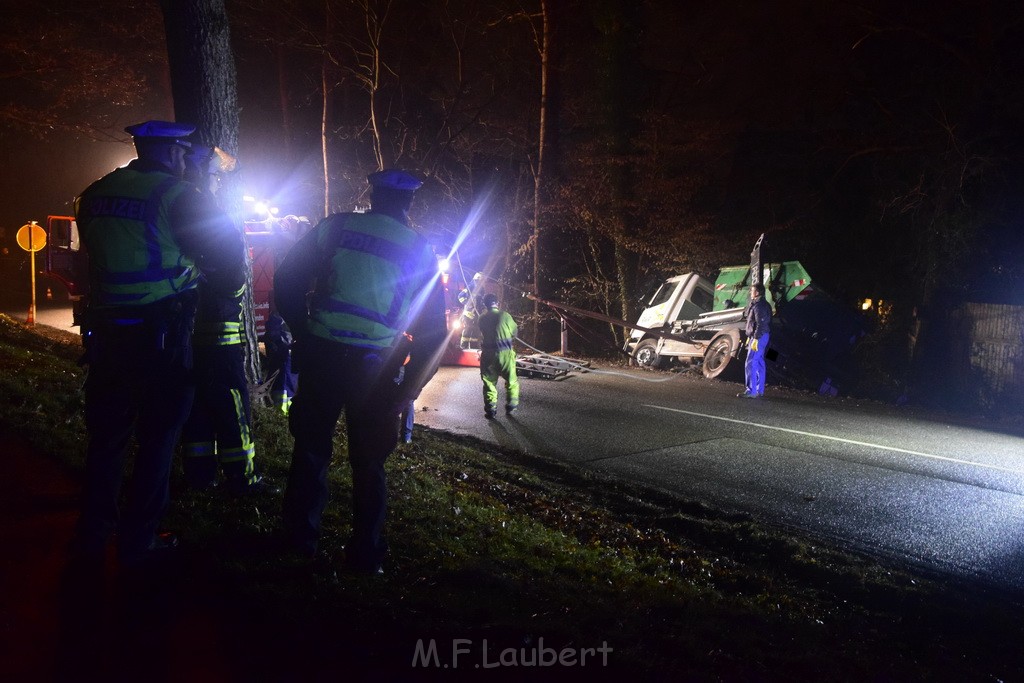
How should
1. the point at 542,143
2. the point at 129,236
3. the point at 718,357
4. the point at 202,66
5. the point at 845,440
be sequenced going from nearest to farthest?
the point at 129,236 → the point at 202,66 → the point at 845,440 → the point at 718,357 → the point at 542,143

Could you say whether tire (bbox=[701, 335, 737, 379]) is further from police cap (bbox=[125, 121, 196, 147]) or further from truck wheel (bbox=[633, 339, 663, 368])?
police cap (bbox=[125, 121, 196, 147])

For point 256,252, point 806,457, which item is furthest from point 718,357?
point 256,252

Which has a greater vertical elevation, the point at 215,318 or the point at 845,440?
the point at 215,318

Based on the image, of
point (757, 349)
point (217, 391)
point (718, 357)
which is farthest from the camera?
point (718, 357)

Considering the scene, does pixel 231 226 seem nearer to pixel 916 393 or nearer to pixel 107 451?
pixel 107 451

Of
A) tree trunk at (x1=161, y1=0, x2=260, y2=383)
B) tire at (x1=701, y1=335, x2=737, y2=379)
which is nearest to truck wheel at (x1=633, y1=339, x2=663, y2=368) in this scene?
tire at (x1=701, y1=335, x2=737, y2=379)

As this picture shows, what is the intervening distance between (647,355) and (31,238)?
1569cm

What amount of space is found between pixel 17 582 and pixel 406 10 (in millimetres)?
23721

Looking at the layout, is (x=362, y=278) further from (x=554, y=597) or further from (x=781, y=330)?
(x=781, y=330)

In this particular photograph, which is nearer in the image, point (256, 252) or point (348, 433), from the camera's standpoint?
point (348, 433)

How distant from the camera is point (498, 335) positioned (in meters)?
10.1

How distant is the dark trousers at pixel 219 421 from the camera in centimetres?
406

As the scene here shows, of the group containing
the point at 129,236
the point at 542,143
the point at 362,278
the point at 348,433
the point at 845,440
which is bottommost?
the point at 845,440

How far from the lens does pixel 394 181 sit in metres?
3.61
